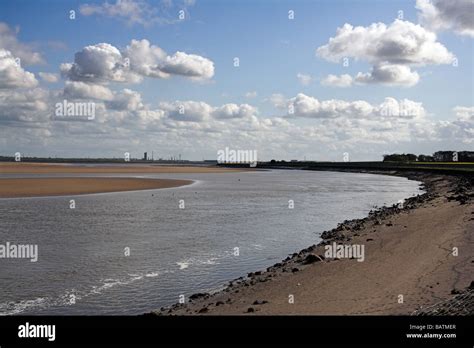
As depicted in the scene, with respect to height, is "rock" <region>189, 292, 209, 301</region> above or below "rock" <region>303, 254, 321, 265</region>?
below

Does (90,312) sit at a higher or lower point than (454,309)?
lower

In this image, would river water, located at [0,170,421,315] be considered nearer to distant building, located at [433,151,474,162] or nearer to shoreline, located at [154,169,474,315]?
shoreline, located at [154,169,474,315]

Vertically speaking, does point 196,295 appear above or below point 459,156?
below

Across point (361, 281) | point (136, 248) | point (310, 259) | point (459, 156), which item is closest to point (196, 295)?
point (361, 281)

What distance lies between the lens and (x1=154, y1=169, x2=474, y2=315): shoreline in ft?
40.4

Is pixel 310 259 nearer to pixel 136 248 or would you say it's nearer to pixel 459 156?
pixel 136 248

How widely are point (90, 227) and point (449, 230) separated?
64.7 feet

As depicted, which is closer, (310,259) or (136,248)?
(310,259)

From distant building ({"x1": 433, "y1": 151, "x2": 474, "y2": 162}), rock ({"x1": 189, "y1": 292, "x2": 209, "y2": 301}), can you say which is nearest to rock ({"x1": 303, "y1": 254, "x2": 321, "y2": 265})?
rock ({"x1": 189, "y1": 292, "x2": 209, "y2": 301})

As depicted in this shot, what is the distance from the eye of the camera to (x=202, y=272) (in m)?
17.9

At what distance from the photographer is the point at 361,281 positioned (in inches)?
586
